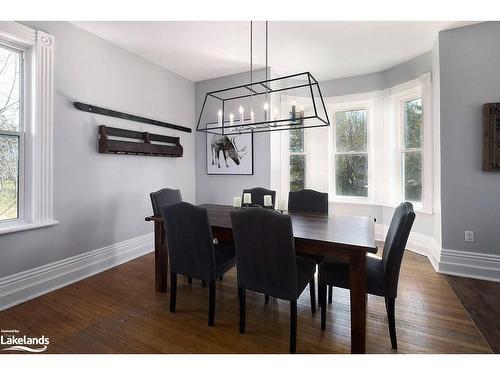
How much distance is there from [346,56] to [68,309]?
413 centimetres

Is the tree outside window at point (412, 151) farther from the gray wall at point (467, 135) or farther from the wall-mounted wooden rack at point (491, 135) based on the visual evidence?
the wall-mounted wooden rack at point (491, 135)

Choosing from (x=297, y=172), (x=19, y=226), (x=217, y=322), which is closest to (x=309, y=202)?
(x=217, y=322)

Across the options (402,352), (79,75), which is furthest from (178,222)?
(79,75)

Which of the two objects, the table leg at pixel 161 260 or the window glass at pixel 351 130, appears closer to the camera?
the table leg at pixel 161 260

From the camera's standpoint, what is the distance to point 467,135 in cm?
284

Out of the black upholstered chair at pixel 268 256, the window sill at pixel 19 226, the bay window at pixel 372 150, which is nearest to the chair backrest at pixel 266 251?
the black upholstered chair at pixel 268 256

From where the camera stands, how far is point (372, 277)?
1.79 metres

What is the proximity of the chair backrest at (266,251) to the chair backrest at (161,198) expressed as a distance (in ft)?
3.96

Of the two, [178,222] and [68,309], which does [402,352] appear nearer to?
[178,222]

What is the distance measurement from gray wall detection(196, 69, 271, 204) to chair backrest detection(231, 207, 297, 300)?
2224mm

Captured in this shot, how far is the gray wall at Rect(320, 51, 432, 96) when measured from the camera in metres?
3.49

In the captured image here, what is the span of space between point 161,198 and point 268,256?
1.56m

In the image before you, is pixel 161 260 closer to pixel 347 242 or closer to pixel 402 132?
pixel 347 242

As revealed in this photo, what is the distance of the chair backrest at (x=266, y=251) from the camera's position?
1.64 m
